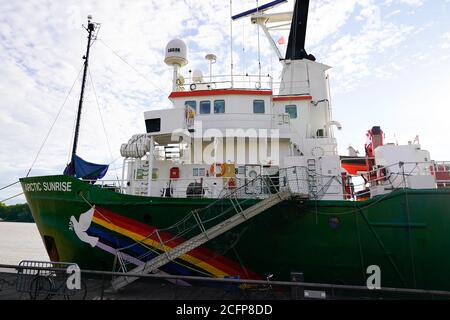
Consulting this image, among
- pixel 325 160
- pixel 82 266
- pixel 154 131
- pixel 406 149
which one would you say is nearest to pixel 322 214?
pixel 325 160

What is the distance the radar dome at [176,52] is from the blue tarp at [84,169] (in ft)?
20.7

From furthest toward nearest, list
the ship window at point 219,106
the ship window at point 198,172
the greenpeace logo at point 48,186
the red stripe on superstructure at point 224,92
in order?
A: the ship window at point 219,106, the red stripe on superstructure at point 224,92, the ship window at point 198,172, the greenpeace logo at point 48,186

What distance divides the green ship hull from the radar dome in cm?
772

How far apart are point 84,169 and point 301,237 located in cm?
933

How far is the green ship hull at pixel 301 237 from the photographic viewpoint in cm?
831

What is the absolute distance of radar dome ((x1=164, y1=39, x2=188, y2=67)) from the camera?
1405 centimetres

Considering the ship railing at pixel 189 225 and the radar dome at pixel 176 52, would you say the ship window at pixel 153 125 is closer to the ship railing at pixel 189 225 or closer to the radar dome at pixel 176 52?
the ship railing at pixel 189 225

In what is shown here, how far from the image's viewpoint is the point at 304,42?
59.4 ft

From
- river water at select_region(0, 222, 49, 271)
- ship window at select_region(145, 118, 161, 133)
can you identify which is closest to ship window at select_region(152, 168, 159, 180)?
ship window at select_region(145, 118, 161, 133)

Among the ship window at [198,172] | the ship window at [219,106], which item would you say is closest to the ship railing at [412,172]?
the ship window at [198,172]

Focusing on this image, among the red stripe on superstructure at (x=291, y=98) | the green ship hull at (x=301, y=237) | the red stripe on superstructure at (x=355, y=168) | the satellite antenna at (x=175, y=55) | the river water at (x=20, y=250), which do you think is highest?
the satellite antenna at (x=175, y=55)

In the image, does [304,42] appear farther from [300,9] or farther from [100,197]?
[100,197]

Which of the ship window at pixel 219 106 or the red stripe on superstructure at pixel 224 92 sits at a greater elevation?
the red stripe on superstructure at pixel 224 92
